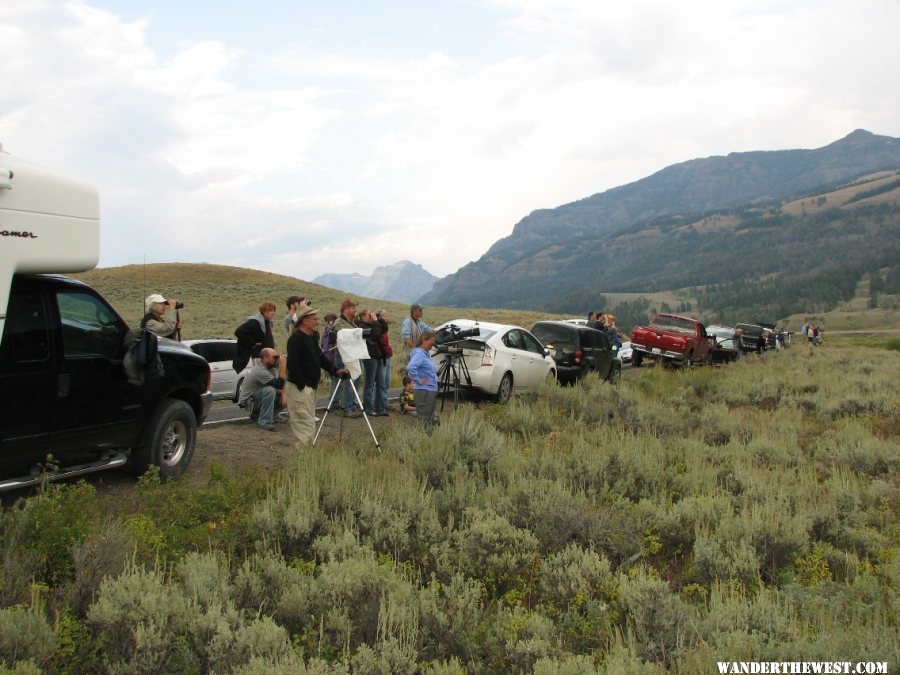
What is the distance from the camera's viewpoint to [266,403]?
11.1m

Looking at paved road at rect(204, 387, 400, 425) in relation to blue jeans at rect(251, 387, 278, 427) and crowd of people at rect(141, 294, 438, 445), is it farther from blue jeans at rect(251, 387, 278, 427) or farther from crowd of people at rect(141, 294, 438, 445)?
blue jeans at rect(251, 387, 278, 427)

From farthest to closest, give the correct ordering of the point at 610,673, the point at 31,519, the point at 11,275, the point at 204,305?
the point at 204,305 → the point at 11,275 → the point at 31,519 → the point at 610,673

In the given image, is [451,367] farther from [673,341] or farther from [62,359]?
[673,341]

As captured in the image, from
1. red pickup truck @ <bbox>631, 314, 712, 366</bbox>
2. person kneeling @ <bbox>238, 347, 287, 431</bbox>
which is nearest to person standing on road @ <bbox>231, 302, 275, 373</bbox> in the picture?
person kneeling @ <bbox>238, 347, 287, 431</bbox>

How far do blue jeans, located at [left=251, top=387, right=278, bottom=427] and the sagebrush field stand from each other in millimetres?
2785

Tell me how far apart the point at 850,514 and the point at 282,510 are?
565cm

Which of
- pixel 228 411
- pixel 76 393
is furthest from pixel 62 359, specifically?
pixel 228 411

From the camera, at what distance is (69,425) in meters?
6.30

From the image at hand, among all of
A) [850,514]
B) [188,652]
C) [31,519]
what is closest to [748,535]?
[850,514]

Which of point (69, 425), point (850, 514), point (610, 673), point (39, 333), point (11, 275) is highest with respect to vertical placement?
point (11, 275)

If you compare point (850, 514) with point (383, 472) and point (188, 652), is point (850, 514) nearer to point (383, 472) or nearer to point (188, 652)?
point (383, 472)

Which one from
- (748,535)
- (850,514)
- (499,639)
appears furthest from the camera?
(850,514)

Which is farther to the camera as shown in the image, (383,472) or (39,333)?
(383,472)

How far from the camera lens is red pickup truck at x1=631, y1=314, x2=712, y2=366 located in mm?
24266
